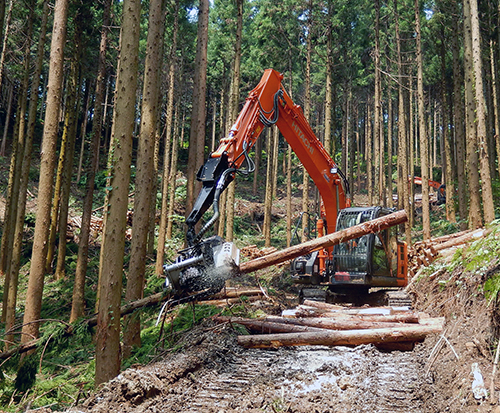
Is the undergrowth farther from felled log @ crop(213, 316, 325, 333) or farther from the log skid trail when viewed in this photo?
the log skid trail

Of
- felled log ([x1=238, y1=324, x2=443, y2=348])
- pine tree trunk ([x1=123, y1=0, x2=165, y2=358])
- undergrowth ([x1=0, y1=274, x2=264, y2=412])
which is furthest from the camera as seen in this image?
pine tree trunk ([x1=123, y1=0, x2=165, y2=358])

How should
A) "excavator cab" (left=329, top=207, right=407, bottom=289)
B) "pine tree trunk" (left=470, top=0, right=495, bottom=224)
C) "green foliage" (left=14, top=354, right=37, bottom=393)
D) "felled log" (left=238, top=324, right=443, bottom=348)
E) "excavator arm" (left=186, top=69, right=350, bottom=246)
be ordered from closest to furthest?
"green foliage" (left=14, top=354, right=37, bottom=393) < "felled log" (left=238, top=324, right=443, bottom=348) < "excavator arm" (left=186, top=69, right=350, bottom=246) < "excavator cab" (left=329, top=207, right=407, bottom=289) < "pine tree trunk" (left=470, top=0, right=495, bottom=224)

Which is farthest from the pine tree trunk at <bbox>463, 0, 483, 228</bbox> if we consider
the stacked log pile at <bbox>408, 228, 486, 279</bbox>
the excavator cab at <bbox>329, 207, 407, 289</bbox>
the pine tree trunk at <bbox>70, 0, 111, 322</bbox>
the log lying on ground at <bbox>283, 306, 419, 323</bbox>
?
the pine tree trunk at <bbox>70, 0, 111, 322</bbox>

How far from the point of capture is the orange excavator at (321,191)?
24.3 feet

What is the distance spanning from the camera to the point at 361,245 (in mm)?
10047

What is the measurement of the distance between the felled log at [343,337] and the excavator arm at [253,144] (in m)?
2.05

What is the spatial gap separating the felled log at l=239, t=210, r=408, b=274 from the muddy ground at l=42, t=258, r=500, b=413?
130cm

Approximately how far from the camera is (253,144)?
854 centimetres

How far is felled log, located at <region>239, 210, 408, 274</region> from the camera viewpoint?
282 inches

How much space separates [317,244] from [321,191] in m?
3.70

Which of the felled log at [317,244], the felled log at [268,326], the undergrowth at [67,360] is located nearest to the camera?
the undergrowth at [67,360]

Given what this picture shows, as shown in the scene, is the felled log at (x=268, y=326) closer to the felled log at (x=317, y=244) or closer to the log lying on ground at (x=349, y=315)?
the log lying on ground at (x=349, y=315)

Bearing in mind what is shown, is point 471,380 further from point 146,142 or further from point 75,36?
point 75,36

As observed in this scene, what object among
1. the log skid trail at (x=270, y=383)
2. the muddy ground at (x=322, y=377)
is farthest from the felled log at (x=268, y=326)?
the log skid trail at (x=270, y=383)
